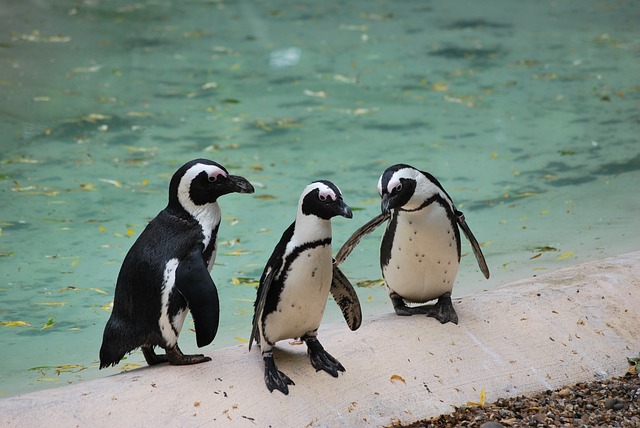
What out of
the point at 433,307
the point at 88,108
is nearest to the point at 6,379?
the point at 433,307

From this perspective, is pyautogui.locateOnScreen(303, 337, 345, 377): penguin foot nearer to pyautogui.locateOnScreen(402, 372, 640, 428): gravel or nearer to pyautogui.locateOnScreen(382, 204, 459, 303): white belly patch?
pyautogui.locateOnScreen(402, 372, 640, 428): gravel

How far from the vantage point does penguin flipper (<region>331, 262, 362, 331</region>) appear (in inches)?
137

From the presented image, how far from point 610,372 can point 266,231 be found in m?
2.57

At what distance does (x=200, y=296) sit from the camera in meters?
3.14

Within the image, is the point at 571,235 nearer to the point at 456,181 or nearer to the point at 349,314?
the point at 456,181

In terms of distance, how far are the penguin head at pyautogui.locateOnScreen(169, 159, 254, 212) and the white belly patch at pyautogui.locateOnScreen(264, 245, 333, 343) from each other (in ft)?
1.15

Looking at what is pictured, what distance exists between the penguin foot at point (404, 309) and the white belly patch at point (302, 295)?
604 millimetres

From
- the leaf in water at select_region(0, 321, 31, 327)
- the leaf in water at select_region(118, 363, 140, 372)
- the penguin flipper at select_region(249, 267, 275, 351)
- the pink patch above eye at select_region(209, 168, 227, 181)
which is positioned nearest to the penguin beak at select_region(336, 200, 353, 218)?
the penguin flipper at select_region(249, 267, 275, 351)

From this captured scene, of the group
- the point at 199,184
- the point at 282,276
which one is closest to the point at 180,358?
the point at 282,276

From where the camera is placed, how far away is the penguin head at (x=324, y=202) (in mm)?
3131

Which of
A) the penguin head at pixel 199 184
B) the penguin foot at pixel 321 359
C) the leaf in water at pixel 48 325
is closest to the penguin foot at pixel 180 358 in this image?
the penguin foot at pixel 321 359

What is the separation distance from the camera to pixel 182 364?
337 centimetres

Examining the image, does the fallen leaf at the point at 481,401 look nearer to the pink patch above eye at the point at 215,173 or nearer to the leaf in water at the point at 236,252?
the pink patch above eye at the point at 215,173

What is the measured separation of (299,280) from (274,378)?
1.10 feet
